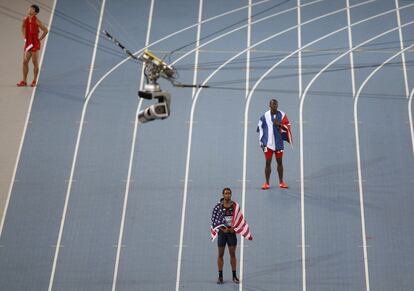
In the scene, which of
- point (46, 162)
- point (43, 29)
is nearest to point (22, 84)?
point (43, 29)

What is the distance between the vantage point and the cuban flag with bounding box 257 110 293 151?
12.5 m

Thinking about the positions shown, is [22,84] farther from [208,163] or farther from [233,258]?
[233,258]

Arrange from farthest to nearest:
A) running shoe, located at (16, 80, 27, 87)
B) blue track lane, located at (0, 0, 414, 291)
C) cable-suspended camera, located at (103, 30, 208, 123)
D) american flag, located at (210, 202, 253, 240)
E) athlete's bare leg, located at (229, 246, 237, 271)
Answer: running shoe, located at (16, 80, 27, 87) → blue track lane, located at (0, 0, 414, 291) → athlete's bare leg, located at (229, 246, 237, 271) → american flag, located at (210, 202, 253, 240) → cable-suspended camera, located at (103, 30, 208, 123)

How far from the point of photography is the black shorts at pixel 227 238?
36.4 ft

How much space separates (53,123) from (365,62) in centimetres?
577

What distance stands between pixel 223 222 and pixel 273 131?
2182mm

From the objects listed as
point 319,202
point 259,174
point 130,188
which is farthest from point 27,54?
point 319,202

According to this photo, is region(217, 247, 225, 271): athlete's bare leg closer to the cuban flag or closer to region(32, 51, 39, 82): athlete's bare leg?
the cuban flag

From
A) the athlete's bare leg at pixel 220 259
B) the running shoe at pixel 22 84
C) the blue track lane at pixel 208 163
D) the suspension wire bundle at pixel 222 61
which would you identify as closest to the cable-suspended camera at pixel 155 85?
the athlete's bare leg at pixel 220 259

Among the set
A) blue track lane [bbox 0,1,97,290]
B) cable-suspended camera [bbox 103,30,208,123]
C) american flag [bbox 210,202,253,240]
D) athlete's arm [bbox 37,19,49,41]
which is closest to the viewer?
cable-suspended camera [bbox 103,30,208,123]

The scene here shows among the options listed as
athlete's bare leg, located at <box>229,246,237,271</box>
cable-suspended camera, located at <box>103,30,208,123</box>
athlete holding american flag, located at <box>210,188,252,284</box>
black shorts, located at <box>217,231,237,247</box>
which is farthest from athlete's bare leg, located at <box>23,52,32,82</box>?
athlete's bare leg, located at <box>229,246,237,271</box>

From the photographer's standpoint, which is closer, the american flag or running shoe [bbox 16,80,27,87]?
the american flag

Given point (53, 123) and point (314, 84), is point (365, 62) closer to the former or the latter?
point (314, 84)

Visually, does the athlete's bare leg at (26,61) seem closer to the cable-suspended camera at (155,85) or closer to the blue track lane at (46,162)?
the blue track lane at (46,162)
